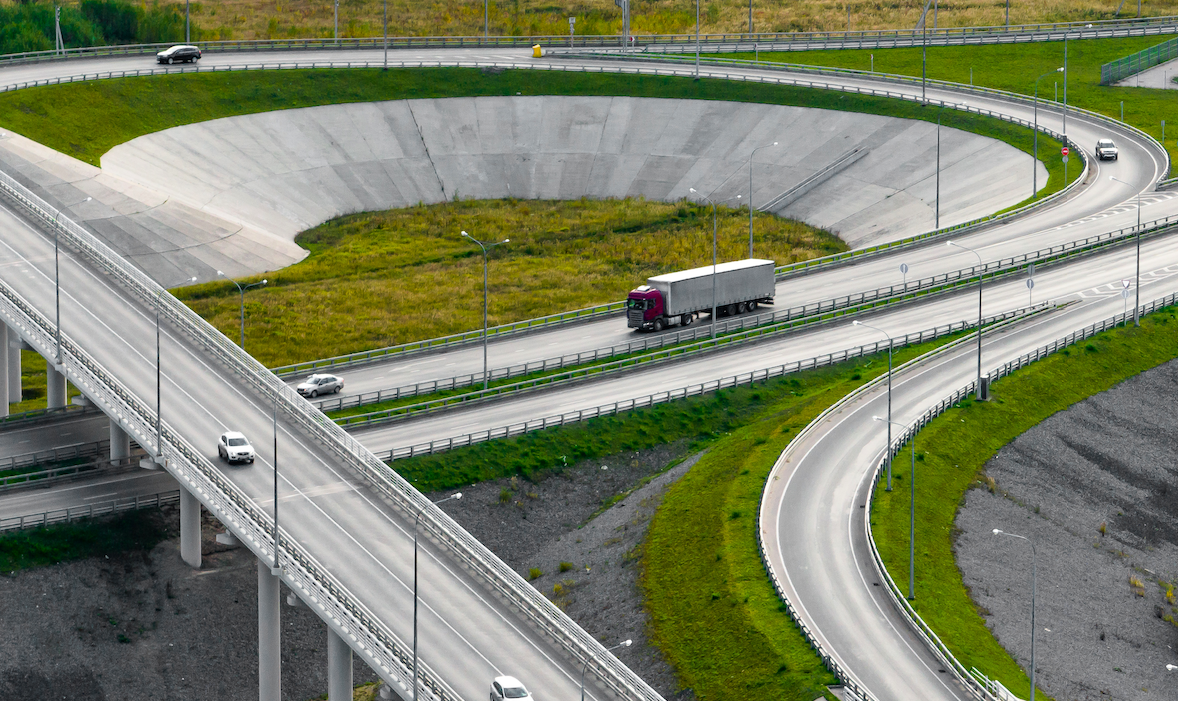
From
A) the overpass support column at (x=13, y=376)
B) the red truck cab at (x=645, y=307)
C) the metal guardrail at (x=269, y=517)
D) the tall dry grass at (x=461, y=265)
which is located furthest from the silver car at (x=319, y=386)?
the red truck cab at (x=645, y=307)

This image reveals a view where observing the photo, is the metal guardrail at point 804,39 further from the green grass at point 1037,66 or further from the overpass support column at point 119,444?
the overpass support column at point 119,444

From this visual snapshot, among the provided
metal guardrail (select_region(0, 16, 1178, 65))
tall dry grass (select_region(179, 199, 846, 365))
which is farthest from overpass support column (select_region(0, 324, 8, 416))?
metal guardrail (select_region(0, 16, 1178, 65))

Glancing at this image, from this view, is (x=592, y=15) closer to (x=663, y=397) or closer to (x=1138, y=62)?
(x=1138, y=62)

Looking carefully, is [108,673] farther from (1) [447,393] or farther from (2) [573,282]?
(2) [573,282]

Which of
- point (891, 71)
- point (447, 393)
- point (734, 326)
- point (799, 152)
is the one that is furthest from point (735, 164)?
point (447, 393)

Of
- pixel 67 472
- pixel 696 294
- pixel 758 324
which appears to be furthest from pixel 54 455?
pixel 758 324
